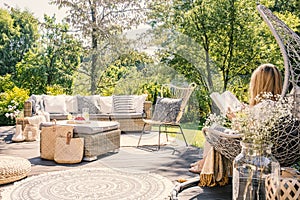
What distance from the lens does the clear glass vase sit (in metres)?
1.73

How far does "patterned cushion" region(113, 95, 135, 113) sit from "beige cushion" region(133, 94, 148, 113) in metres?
0.07

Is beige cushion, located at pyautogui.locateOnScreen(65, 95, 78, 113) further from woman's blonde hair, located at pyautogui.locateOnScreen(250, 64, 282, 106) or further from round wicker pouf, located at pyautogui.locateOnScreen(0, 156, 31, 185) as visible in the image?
woman's blonde hair, located at pyautogui.locateOnScreen(250, 64, 282, 106)

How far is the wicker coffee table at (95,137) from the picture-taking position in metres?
4.23

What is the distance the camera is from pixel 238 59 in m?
7.81

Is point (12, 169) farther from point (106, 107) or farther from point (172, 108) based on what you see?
point (106, 107)

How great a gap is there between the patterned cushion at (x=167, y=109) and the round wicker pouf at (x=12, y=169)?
94.4 inches

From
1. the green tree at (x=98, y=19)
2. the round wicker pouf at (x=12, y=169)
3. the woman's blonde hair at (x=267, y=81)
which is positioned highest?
the green tree at (x=98, y=19)

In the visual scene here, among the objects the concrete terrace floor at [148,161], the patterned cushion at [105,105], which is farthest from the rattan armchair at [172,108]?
the patterned cushion at [105,105]

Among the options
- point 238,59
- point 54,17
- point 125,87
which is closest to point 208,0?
point 238,59

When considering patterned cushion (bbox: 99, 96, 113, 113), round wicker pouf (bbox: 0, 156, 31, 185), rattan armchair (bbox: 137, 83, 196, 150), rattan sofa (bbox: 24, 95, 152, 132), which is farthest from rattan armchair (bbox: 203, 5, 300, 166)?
patterned cushion (bbox: 99, 96, 113, 113)

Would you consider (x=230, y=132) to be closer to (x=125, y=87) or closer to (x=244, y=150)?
(x=244, y=150)

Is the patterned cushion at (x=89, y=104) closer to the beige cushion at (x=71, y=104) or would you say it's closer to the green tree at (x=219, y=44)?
the beige cushion at (x=71, y=104)

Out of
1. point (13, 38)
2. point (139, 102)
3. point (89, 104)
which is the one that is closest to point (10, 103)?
point (89, 104)

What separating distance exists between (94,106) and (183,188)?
3.86 m
